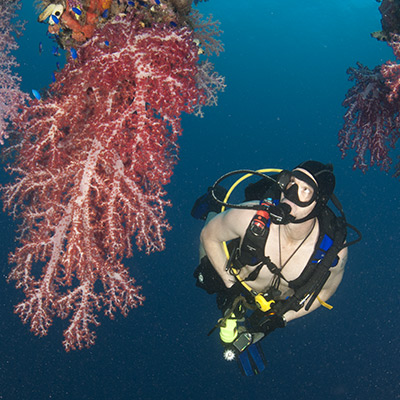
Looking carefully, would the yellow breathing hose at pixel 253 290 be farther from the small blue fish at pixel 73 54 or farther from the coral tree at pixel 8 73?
the coral tree at pixel 8 73

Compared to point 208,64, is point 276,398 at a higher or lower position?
lower

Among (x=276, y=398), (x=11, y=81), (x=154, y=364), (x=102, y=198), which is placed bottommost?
(x=276, y=398)

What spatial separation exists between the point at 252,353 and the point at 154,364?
1121cm

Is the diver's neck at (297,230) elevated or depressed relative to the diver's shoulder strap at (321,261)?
elevated

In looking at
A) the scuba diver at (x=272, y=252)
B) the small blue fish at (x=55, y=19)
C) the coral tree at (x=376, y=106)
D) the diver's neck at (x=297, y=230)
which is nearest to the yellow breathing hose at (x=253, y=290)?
the scuba diver at (x=272, y=252)

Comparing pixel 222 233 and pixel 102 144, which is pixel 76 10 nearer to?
pixel 102 144

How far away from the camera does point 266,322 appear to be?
3.63 metres

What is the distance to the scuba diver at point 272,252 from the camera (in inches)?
112

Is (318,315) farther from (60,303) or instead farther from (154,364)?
(60,303)

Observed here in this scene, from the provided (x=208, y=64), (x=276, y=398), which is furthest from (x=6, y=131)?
(x=276, y=398)

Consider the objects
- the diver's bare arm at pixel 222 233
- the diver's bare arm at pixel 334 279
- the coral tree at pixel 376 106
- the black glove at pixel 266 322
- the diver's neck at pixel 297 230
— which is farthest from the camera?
the coral tree at pixel 376 106

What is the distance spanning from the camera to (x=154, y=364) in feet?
44.2

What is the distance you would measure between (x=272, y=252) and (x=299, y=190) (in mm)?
1020

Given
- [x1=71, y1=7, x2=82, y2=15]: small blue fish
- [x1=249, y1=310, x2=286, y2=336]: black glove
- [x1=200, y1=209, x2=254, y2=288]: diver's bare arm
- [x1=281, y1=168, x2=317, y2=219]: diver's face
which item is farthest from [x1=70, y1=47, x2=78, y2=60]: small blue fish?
[x1=249, y1=310, x2=286, y2=336]: black glove
